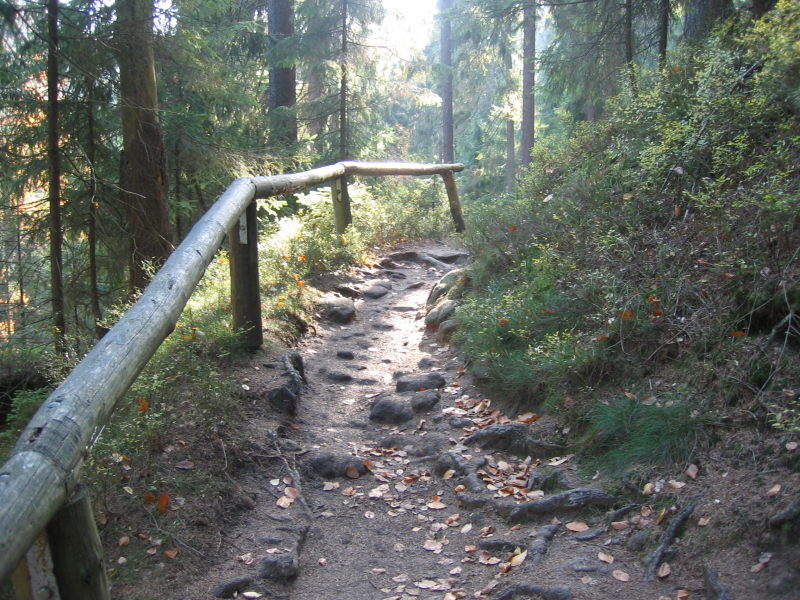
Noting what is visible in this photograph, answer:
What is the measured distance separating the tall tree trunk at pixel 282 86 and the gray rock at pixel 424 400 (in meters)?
9.75

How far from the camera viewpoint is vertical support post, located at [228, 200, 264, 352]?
17.9 feet

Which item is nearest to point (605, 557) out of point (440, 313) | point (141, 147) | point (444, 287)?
point (440, 313)

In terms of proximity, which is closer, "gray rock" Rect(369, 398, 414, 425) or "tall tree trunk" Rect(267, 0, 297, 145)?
"gray rock" Rect(369, 398, 414, 425)

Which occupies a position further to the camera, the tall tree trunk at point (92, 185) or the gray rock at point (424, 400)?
the tall tree trunk at point (92, 185)

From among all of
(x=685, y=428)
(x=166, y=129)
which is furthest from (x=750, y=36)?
(x=166, y=129)

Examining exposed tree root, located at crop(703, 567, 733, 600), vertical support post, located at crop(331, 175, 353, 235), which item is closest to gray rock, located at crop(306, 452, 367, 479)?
exposed tree root, located at crop(703, 567, 733, 600)

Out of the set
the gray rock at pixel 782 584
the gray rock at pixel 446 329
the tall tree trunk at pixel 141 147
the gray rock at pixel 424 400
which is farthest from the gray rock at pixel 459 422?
the tall tree trunk at pixel 141 147

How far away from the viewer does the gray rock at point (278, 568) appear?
10.8 feet

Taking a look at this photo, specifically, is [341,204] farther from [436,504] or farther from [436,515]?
[436,515]

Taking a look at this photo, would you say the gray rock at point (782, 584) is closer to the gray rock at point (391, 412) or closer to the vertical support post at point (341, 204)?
the gray rock at point (391, 412)

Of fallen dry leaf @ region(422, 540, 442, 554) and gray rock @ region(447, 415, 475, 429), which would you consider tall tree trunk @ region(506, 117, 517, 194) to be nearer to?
gray rock @ region(447, 415, 475, 429)

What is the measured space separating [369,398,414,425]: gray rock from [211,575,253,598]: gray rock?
223 centimetres

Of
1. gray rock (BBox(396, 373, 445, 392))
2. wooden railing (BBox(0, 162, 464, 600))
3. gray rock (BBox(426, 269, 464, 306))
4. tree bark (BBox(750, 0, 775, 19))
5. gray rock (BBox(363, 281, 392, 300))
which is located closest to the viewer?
wooden railing (BBox(0, 162, 464, 600))

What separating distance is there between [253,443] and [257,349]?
4.61ft
